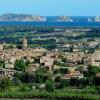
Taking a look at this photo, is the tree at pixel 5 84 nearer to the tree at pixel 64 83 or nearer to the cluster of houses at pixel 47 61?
the tree at pixel 64 83

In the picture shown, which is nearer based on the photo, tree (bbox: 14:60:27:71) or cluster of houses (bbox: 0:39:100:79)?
cluster of houses (bbox: 0:39:100:79)

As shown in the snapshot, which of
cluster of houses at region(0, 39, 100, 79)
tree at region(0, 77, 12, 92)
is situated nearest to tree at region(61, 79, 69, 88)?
cluster of houses at region(0, 39, 100, 79)

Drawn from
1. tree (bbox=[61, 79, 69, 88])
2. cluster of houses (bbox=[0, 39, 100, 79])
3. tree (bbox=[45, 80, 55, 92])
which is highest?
tree (bbox=[45, 80, 55, 92])

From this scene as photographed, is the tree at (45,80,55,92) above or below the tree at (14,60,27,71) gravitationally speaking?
above

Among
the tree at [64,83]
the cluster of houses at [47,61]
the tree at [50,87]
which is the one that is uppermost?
the tree at [50,87]

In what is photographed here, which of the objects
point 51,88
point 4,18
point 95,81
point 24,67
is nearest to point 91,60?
point 24,67

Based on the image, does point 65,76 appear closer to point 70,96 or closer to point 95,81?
point 95,81

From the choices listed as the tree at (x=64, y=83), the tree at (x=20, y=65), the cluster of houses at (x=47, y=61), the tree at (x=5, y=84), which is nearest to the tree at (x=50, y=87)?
the tree at (x=64, y=83)

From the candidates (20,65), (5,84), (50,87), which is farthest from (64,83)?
(20,65)

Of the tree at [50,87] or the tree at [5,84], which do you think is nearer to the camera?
the tree at [50,87]

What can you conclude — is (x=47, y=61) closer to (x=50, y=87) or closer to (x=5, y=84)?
(x=5, y=84)

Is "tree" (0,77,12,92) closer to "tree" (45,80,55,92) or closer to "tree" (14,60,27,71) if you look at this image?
"tree" (45,80,55,92)
